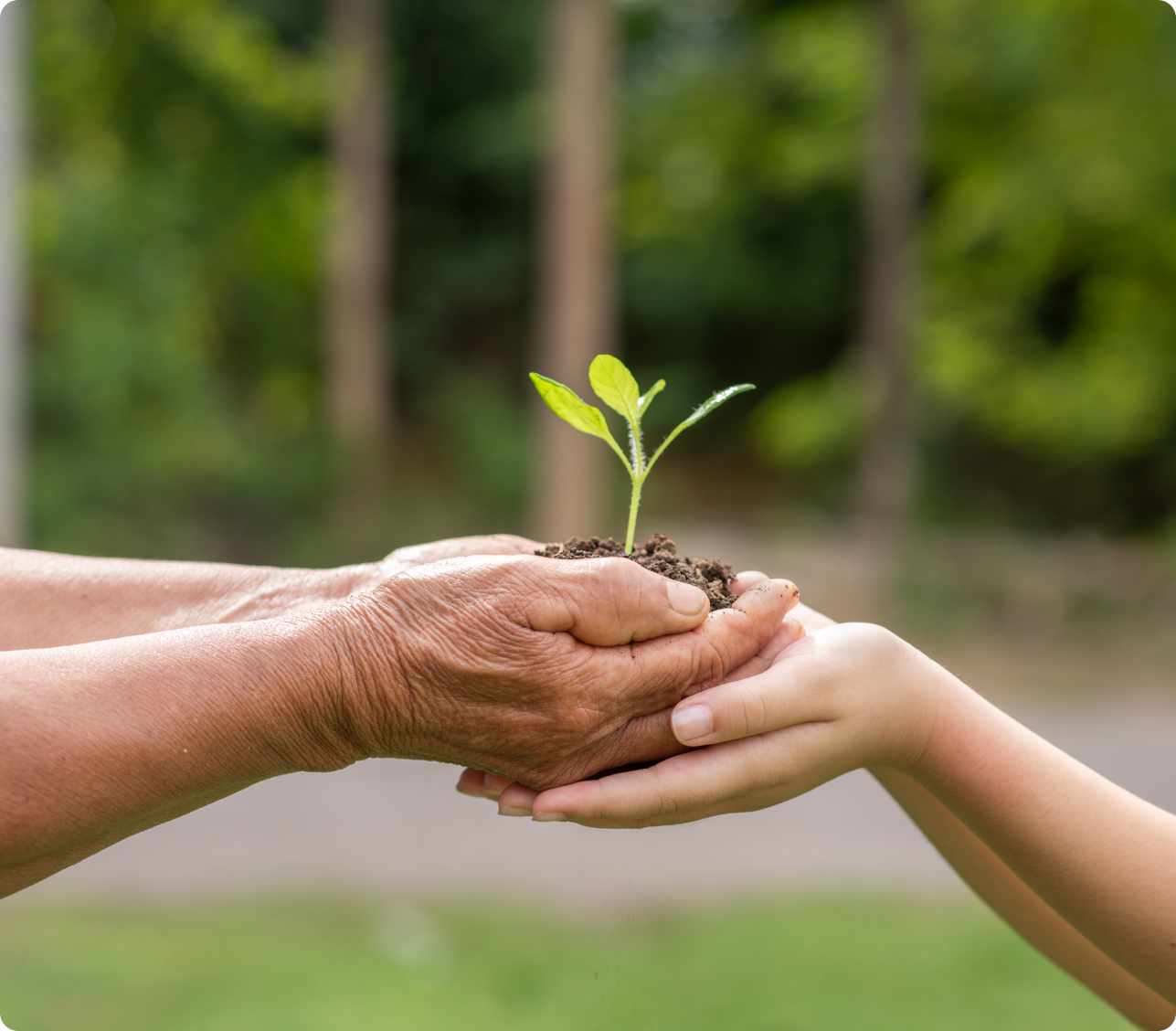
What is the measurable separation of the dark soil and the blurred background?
0.91 m

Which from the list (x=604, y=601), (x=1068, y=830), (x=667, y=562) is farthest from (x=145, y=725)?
(x=1068, y=830)

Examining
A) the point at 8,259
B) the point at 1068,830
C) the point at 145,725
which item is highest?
the point at 8,259

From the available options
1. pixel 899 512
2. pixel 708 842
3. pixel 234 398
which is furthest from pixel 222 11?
pixel 708 842

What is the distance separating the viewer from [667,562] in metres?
2.09

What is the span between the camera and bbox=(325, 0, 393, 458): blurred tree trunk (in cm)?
1443

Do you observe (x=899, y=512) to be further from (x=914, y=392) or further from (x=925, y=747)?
(x=925, y=747)

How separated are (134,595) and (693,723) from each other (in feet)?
3.99

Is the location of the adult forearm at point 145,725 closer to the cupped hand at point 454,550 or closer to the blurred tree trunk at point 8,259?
the cupped hand at point 454,550

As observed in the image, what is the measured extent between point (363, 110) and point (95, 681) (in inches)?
585

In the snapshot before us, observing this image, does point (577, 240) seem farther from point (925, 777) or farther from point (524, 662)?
point (524, 662)

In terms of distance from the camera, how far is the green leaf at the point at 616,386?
82.6 inches

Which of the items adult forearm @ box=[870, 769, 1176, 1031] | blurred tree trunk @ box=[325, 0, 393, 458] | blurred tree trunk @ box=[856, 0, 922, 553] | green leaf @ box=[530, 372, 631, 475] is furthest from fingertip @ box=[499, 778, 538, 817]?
blurred tree trunk @ box=[325, 0, 393, 458]

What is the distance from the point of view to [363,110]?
15.0 meters

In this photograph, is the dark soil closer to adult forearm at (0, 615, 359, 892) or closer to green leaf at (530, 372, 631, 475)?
green leaf at (530, 372, 631, 475)
